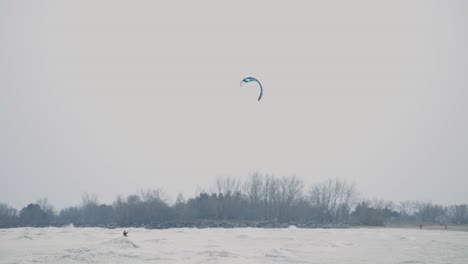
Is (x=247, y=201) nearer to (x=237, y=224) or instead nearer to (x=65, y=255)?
(x=237, y=224)

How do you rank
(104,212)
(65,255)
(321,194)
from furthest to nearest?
1. (104,212)
2. (321,194)
3. (65,255)

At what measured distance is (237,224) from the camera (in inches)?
2266

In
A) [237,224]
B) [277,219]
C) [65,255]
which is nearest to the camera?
[65,255]

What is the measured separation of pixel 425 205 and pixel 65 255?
316 feet

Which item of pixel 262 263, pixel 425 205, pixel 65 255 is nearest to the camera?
pixel 262 263

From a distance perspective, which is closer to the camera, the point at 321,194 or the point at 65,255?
Result: the point at 65,255

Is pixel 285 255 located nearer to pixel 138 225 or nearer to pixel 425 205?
pixel 138 225

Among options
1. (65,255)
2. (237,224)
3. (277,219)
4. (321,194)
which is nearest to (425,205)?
(321,194)

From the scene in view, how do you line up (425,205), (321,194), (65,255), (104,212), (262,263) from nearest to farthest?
(262,263)
(65,255)
(321,194)
(104,212)
(425,205)

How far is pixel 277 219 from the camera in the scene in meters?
69.1

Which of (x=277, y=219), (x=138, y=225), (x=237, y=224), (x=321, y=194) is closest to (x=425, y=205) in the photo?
(x=321, y=194)

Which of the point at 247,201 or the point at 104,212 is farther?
the point at 104,212

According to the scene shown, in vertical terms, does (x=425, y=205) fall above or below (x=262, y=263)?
above

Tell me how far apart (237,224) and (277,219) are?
13.7 meters
